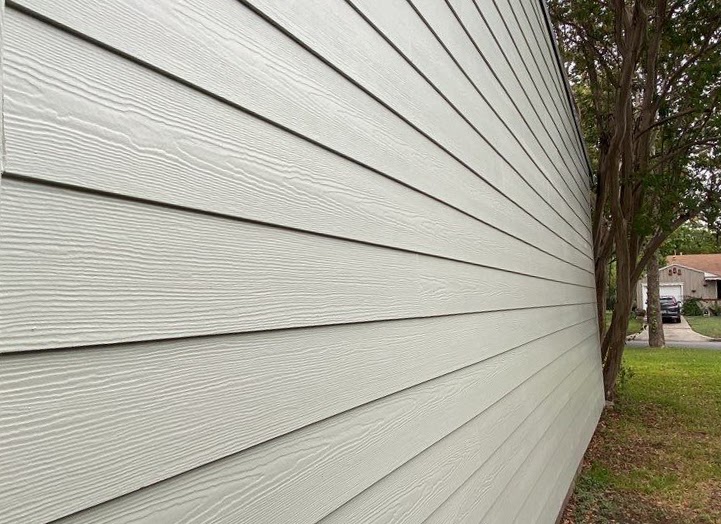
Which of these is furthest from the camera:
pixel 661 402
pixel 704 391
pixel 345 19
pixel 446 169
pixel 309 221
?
pixel 704 391

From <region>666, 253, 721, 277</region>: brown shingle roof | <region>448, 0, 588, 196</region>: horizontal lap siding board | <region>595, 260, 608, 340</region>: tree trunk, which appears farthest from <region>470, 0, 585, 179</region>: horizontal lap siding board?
<region>666, 253, 721, 277</region>: brown shingle roof

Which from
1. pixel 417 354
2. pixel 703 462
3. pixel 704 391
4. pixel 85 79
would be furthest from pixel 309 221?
pixel 704 391

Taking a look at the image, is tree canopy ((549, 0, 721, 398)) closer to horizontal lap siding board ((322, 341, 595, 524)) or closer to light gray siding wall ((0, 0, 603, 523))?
horizontal lap siding board ((322, 341, 595, 524))

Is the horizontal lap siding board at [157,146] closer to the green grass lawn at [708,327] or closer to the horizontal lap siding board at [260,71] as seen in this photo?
the horizontal lap siding board at [260,71]

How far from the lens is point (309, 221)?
1.22 meters

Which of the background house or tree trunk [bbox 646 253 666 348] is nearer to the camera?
tree trunk [bbox 646 253 666 348]

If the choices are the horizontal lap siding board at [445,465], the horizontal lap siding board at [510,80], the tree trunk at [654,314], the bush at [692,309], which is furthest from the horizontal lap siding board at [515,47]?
the bush at [692,309]

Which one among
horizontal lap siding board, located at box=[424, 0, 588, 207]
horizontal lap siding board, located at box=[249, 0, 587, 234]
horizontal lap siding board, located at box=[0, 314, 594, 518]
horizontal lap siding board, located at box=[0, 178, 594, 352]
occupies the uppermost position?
horizontal lap siding board, located at box=[424, 0, 588, 207]

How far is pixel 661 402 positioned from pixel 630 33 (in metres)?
5.88

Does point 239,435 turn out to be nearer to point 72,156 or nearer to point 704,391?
point 72,156

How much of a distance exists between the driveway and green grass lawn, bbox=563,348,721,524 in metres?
10.1

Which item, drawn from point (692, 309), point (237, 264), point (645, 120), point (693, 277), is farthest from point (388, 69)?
point (693, 277)

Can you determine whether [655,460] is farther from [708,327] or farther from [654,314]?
[708,327]

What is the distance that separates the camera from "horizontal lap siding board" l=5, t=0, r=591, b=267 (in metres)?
0.80
